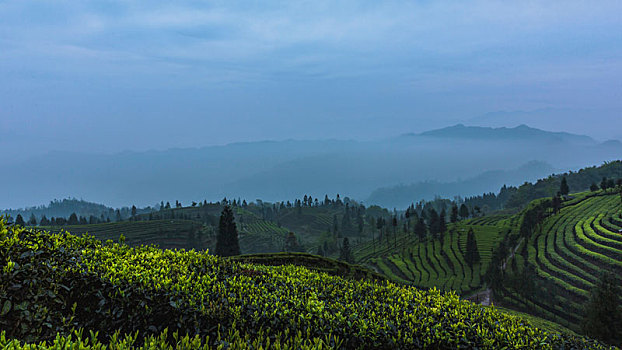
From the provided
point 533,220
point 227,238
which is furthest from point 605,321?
point 533,220

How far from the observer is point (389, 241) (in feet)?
358

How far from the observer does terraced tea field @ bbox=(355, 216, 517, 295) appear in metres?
62.3

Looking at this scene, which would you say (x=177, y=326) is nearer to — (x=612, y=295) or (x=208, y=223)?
(x=612, y=295)

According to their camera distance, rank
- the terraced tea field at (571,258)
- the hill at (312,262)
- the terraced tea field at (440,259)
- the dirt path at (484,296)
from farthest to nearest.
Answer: the terraced tea field at (440,259) → the dirt path at (484,296) → the terraced tea field at (571,258) → the hill at (312,262)

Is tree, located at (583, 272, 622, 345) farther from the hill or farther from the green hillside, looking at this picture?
the green hillside

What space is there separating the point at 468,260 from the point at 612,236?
23.4 metres

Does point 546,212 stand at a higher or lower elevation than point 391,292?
lower

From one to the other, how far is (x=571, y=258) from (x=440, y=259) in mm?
24563

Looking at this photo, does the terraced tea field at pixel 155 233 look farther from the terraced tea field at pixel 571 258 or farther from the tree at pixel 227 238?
the terraced tea field at pixel 571 258

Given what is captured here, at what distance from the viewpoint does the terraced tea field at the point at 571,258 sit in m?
45.5

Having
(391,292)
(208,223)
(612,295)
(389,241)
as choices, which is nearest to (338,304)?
(391,292)

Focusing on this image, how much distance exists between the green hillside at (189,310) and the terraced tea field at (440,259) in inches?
2128

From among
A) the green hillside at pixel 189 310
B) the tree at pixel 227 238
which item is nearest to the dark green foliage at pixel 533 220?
the tree at pixel 227 238

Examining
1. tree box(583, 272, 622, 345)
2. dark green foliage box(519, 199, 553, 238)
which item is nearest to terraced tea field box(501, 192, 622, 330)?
dark green foliage box(519, 199, 553, 238)
